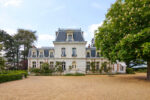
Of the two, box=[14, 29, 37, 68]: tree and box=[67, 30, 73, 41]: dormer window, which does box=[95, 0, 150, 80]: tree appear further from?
box=[14, 29, 37, 68]: tree

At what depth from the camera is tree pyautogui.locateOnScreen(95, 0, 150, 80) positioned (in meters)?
7.97

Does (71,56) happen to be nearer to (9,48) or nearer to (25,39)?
(25,39)

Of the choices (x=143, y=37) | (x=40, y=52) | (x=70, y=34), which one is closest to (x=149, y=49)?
(x=143, y=37)

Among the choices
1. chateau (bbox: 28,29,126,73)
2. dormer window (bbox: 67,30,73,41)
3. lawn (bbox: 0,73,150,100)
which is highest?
dormer window (bbox: 67,30,73,41)

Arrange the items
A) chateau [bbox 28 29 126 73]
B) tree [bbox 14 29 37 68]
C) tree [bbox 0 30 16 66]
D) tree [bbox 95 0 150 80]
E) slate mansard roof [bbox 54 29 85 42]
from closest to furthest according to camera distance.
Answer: tree [bbox 95 0 150 80], chateau [bbox 28 29 126 73], slate mansard roof [bbox 54 29 85 42], tree [bbox 0 30 16 66], tree [bbox 14 29 37 68]

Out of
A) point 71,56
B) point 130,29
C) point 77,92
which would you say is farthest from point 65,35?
point 77,92

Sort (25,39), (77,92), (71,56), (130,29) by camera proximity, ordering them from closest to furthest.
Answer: (77,92) < (130,29) < (71,56) < (25,39)

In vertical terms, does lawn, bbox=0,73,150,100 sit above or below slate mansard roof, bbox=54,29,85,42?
below

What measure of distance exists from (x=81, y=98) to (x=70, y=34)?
17077 millimetres

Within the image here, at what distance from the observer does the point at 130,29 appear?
875 centimetres

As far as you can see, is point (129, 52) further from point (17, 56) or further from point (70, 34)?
point (17, 56)

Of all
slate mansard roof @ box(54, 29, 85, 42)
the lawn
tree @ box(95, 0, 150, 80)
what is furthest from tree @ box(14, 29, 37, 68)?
tree @ box(95, 0, 150, 80)

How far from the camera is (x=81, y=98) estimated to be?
488 cm

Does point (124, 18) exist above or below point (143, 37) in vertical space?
above
